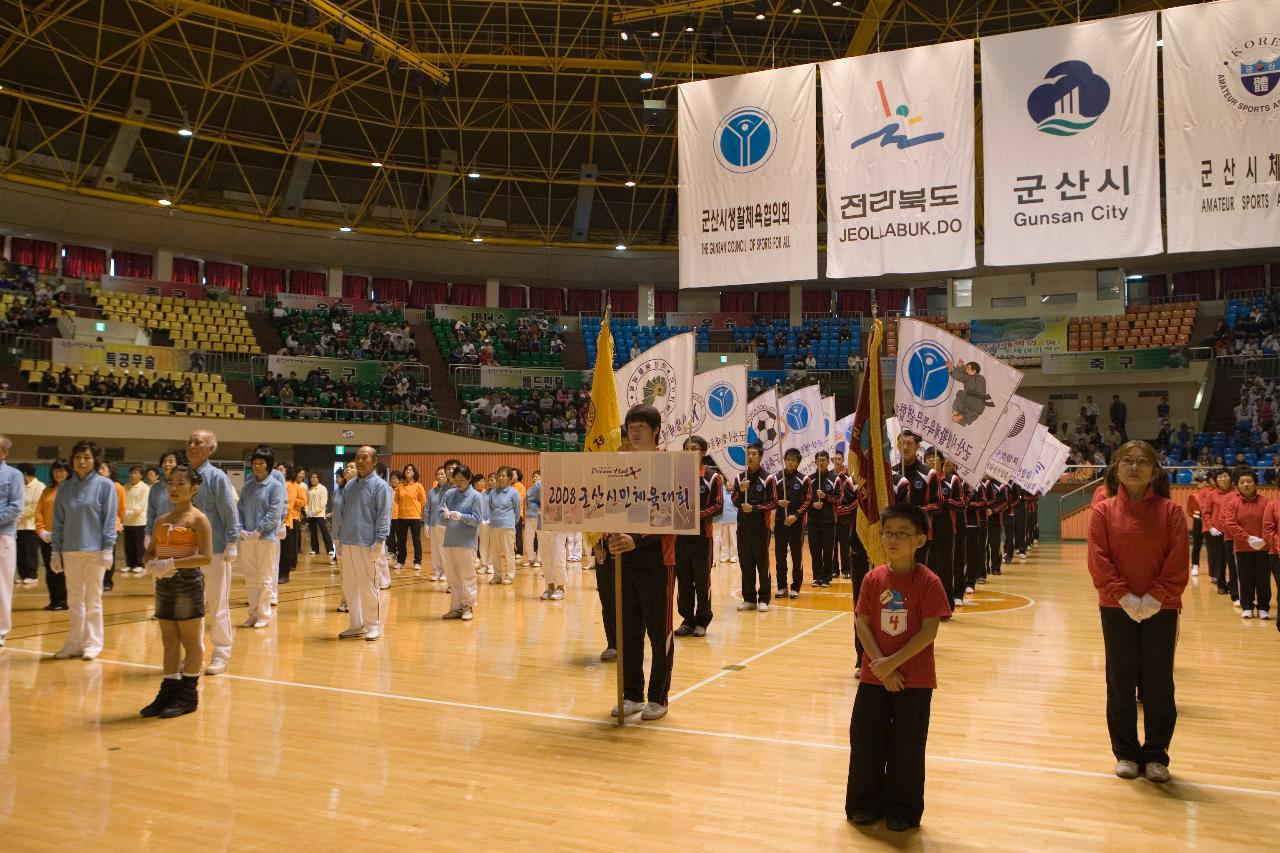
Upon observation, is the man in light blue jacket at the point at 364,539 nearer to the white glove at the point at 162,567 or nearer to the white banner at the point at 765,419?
the white glove at the point at 162,567

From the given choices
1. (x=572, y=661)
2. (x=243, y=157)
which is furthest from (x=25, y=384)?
(x=572, y=661)

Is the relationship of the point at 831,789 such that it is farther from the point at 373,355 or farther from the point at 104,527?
the point at 373,355

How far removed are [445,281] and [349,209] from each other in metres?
4.81

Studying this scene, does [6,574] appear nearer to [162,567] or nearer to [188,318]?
[162,567]

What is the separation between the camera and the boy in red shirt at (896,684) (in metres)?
4.11

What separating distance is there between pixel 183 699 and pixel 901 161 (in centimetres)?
825

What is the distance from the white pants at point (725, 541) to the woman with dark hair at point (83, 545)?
12.0 m

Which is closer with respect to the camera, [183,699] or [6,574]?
[183,699]

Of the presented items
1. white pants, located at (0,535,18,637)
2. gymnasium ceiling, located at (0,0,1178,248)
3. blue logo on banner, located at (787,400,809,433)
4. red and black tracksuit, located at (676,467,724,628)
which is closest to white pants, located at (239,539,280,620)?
white pants, located at (0,535,18,637)

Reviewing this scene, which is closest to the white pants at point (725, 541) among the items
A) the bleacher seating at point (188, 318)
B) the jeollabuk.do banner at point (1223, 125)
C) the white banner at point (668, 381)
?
the white banner at point (668, 381)

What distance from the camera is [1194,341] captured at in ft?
103

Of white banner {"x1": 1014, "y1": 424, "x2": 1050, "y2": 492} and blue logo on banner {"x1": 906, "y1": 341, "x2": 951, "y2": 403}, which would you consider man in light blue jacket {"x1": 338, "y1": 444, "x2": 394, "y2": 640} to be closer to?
blue logo on banner {"x1": 906, "y1": 341, "x2": 951, "y2": 403}

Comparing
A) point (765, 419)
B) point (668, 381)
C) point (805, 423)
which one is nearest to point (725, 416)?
point (765, 419)

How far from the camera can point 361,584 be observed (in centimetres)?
916
